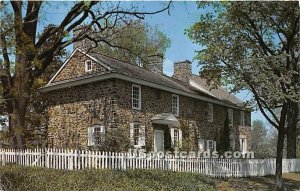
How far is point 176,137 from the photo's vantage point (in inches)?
917

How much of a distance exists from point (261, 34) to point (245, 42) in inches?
28.7

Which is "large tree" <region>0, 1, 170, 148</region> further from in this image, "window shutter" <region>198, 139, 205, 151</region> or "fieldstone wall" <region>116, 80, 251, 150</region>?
"window shutter" <region>198, 139, 205, 151</region>

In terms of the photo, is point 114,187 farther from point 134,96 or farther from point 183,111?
point 183,111

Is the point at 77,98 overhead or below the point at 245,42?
below

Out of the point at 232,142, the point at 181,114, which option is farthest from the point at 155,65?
the point at 232,142

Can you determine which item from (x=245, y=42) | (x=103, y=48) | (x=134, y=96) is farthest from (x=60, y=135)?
(x=103, y=48)

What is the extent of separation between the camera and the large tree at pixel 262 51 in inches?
623

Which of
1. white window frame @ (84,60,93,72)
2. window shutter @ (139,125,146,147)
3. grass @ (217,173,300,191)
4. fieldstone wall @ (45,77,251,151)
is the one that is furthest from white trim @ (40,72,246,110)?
grass @ (217,173,300,191)

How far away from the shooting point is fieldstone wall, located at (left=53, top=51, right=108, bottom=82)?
69.1ft

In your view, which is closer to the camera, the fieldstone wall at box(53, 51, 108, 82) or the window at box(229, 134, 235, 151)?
the fieldstone wall at box(53, 51, 108, 82)

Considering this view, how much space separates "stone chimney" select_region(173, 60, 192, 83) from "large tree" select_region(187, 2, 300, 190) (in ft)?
32.8

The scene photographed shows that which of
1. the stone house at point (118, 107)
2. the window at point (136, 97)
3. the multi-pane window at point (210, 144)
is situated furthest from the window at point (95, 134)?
the multi-pane window at point (210, 144)

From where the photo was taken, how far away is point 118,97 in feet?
62.2

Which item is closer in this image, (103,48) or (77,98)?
(77,98)
